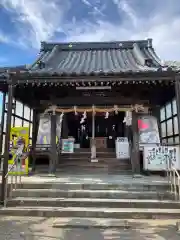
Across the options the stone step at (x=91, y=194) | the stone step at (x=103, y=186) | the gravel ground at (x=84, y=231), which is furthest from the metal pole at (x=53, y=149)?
the gravel ground at (x=84, y=231)

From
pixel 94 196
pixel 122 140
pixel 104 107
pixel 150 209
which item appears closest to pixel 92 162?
pixel 122 140

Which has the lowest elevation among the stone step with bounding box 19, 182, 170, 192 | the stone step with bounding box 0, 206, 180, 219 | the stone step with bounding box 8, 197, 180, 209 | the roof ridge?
the stone step with bounding box 0, 206, 180, 219

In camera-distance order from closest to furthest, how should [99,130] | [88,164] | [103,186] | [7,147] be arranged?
[7,147] → [103,186] → [88,164] → [99,130]

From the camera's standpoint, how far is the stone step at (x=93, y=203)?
18.8 feet

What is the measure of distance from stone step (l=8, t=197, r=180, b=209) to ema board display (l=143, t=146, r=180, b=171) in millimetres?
3007

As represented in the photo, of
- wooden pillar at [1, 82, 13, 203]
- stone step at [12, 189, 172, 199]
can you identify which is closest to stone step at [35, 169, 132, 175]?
stone step at [12, 189, 172, 199]

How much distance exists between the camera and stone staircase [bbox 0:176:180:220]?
5348mm

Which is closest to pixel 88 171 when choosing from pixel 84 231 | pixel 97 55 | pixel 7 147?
pixel 7 147

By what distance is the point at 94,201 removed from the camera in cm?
585

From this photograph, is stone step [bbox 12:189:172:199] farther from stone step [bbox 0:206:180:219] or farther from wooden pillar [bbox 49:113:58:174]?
wooden pillar [bbox 49:113:58:174]

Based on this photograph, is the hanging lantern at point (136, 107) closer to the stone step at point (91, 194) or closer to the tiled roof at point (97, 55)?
the tiled roof at point (97, 55)

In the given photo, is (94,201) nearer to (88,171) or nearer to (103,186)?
(103,186)

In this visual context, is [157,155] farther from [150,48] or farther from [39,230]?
[150,48]

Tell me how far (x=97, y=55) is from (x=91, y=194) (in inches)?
415
